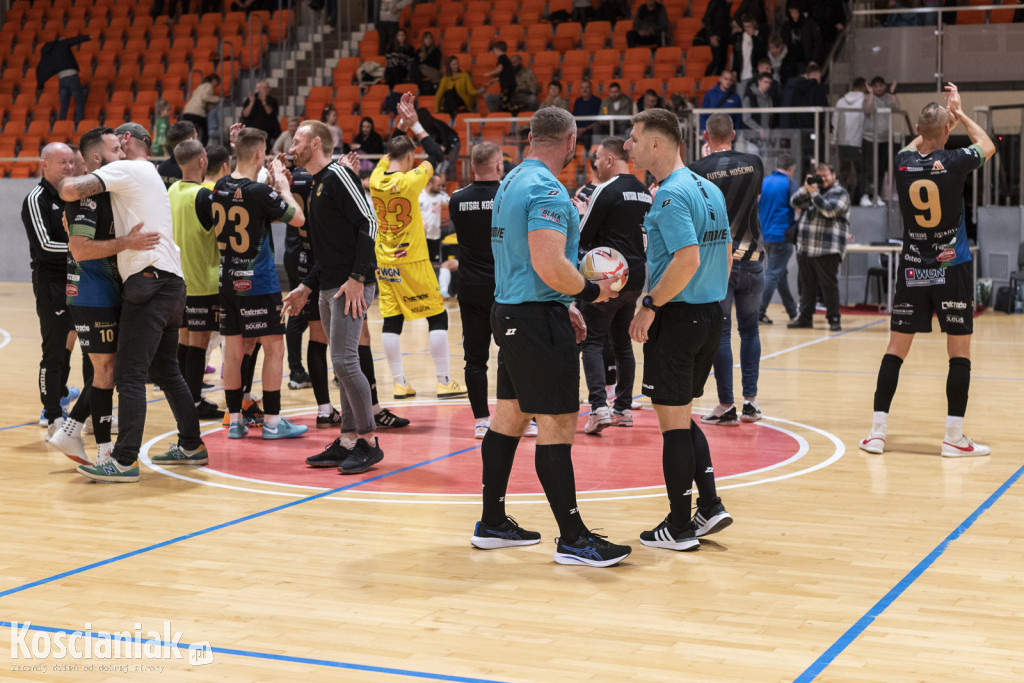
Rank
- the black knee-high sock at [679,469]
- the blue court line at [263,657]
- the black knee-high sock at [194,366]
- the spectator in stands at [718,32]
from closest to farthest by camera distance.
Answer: the blue court line at [263,657]
the black knee-high sock at [679,469]
the black knee-high sock at [194,366]
the spectator in stands at [718,32]

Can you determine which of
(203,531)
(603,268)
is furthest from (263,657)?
(603,268)

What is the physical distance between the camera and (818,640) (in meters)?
4.17

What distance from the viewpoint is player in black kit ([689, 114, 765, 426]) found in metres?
8.05

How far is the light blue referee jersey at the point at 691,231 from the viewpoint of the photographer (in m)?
5.16

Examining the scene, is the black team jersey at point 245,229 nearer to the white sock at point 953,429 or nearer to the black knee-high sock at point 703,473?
the black knee-high sock at point 703,473

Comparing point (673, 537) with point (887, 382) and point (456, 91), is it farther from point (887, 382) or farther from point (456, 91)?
point (456, 91)

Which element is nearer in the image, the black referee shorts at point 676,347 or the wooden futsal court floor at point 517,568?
the wooden futsal court floor at point 517,568

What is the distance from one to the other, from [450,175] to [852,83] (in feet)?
20.7

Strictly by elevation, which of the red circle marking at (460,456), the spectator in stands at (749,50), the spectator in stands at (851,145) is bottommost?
the red circle marking at (460,456)

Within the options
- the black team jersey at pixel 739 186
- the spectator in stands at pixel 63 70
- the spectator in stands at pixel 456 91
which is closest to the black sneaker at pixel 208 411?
the black team jersey at pixel 739 186

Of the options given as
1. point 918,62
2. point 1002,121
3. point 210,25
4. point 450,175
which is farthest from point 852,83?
point 210,25

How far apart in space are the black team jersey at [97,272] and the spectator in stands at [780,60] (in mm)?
12978

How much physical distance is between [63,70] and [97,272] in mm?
17944

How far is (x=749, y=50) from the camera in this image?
17906mm
